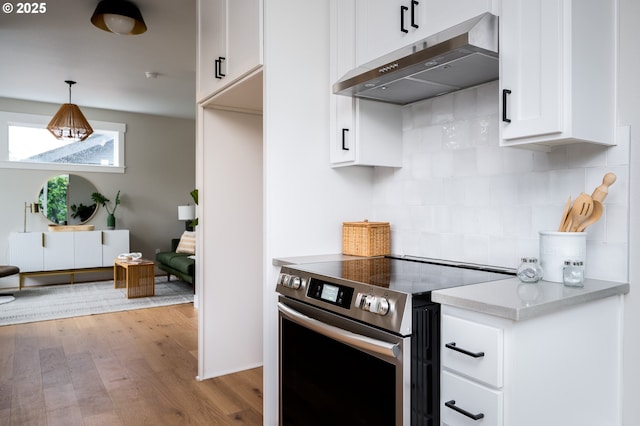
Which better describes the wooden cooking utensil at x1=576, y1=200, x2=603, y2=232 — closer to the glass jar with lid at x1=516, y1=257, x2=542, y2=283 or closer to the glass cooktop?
the glass jar with lid at x1=516, y1=257, x2=542, y2=283

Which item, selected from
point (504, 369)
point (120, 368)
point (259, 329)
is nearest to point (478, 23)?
point (504, 369)

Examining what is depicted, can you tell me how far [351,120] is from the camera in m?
2.16

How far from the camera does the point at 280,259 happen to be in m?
2.10

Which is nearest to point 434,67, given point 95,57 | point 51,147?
point 95,57

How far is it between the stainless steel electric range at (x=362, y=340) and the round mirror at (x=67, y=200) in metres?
6.15

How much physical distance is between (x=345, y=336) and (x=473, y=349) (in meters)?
0.42

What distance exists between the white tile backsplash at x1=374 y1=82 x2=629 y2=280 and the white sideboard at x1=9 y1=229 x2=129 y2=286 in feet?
18.3

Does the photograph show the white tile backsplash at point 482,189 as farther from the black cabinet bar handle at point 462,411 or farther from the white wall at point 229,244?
the white wall at point 229,244

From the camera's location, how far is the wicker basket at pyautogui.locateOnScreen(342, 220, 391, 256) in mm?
2234

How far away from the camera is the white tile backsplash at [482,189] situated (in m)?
1.52

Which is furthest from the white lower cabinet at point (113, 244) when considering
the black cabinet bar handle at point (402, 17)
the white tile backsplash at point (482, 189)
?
the black cabinet bar handle at point (402, 17)

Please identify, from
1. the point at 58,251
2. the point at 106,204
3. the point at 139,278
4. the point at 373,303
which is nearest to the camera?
the point at 373,303

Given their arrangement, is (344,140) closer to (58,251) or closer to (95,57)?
(95,57)

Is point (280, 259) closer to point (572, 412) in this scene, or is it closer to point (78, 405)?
point (572, 412)
